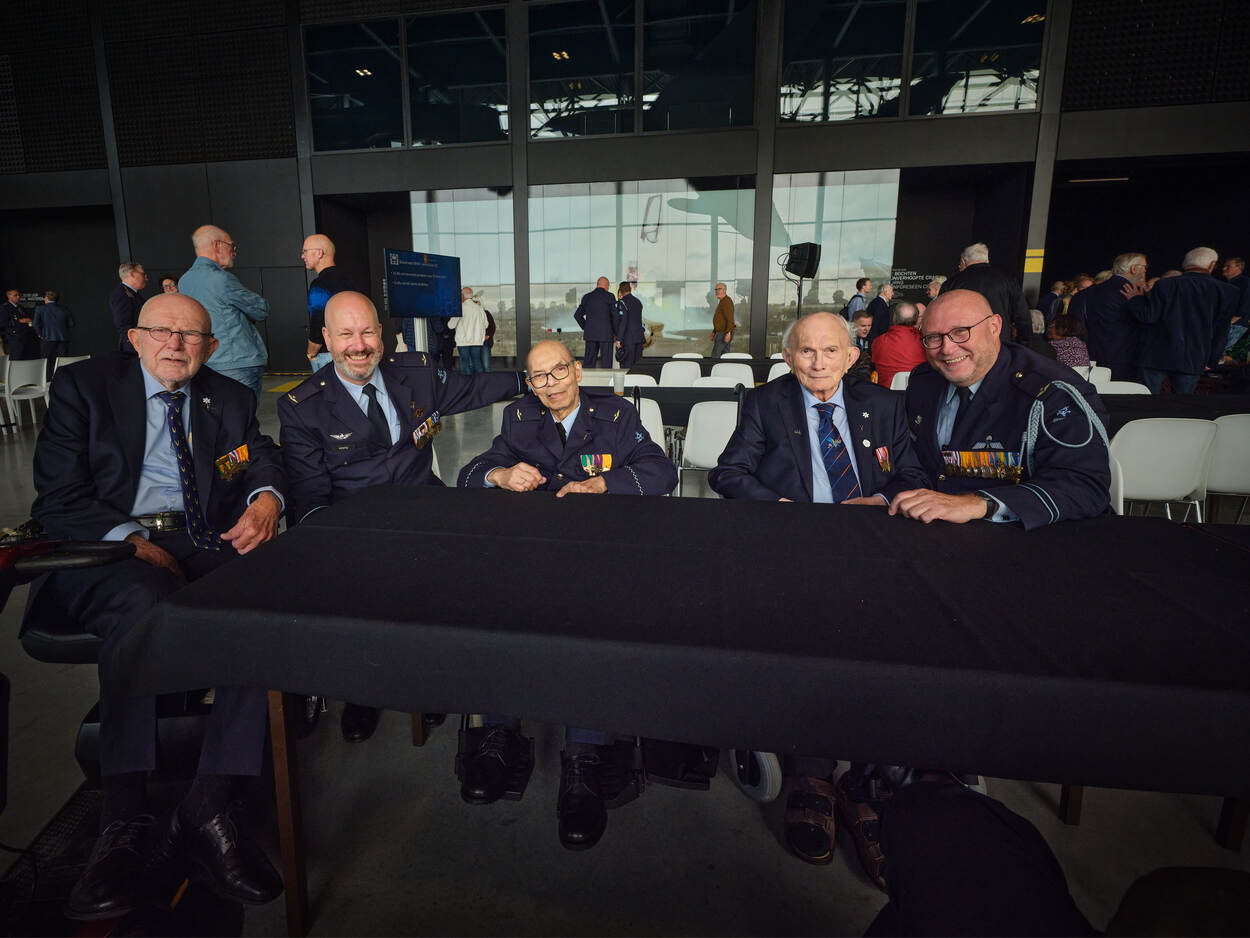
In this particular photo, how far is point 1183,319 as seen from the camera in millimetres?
5453

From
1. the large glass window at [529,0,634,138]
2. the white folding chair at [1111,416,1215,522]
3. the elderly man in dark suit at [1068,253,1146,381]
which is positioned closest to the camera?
→ the white folding chair at [1111,416,1215,522]

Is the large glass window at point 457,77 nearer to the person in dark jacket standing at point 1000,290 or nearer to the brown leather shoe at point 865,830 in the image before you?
the person in dark jacket standing at point 1000,290

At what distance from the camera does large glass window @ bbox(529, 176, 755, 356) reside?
413 inches

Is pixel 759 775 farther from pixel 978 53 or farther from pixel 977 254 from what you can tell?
pixel 978 53

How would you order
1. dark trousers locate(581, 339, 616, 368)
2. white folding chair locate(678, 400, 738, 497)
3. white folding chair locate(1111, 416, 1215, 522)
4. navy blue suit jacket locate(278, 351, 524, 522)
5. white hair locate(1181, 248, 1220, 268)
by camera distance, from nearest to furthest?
navy blue suit jacket locate(278, 351, 524, 522)
white folding chair locate(1111, 416, 1215, 522)
white folding chair locate(678, 400, 738, 497)
white hair locate(1181, 248, 1220, 268)
dark trousers locate(581, 339, 616, 368)

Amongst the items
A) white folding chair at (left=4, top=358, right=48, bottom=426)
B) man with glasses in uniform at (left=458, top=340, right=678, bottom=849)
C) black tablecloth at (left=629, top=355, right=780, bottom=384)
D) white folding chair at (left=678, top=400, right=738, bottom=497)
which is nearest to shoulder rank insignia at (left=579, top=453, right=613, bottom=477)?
man with glasses in uniform at (left=458, top=340, right=678, bottom=849)

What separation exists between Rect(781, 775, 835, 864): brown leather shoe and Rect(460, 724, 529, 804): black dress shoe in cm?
73

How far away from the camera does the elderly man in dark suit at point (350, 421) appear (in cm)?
221

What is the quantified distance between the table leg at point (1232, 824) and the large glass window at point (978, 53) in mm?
10090

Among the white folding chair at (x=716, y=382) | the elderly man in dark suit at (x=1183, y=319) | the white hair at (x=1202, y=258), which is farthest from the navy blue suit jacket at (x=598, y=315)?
the white hair at (x=1202, y=258)

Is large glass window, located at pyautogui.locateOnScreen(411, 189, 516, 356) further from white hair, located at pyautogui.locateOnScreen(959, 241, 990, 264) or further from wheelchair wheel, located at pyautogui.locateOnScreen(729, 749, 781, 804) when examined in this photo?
wheelchair wheel, located at pyautogui.locateOnScreen(729, 749, 781, 804)

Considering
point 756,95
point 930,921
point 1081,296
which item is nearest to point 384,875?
point 930,921

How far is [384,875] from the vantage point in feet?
4.65

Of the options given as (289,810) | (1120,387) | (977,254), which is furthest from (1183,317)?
(289,810)
